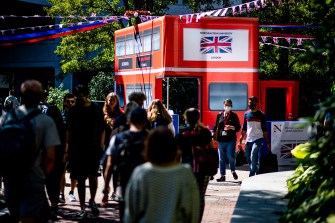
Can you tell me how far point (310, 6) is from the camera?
6547mm

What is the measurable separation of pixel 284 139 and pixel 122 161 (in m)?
9.76

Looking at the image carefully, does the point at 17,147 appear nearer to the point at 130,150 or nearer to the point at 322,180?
the point at 130,150

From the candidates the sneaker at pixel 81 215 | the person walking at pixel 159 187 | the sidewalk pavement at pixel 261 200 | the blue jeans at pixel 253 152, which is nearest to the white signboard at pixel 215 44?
the blue jeans at pixel 253 152

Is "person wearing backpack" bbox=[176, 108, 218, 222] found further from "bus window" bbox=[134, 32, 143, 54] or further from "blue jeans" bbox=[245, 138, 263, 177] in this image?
"bus window" bbox=[134, 32, 143, 54]

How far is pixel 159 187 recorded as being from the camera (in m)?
4.28

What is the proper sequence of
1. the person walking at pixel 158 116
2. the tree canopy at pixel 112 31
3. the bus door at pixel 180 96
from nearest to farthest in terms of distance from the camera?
the person walking at pixel 158 116 → the bus door at pixel 180 96 → the tree canopy at pixel 112 31

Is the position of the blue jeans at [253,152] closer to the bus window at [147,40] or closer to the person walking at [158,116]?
the person walking at [158,116]

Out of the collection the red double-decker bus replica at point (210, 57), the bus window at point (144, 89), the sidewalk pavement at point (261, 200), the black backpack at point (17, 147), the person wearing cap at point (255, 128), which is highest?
the red double-decker bus replica at point (210, 57)

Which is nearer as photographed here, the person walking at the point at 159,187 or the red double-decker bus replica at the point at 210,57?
the person walking at the point at 159,187

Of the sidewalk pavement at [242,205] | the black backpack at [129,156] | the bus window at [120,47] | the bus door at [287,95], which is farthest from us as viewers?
the bus window at [120,47]

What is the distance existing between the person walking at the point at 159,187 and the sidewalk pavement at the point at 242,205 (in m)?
3.26

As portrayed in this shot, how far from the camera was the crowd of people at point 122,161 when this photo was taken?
170 inches

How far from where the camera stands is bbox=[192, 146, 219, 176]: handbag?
7.15 metres

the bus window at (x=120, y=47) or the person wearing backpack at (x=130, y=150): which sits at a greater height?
the bus window at (x=120, y=47)
